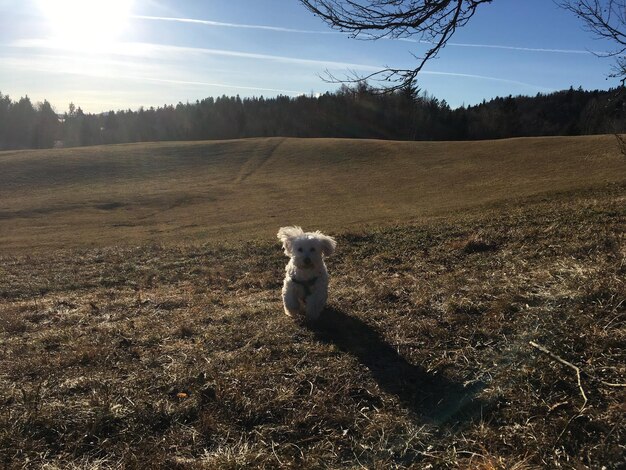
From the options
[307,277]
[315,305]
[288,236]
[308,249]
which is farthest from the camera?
[288,236]

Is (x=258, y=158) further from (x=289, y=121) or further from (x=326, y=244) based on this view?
(x=289, y=121)

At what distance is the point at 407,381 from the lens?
4035 millimetres

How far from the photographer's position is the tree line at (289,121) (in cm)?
8738

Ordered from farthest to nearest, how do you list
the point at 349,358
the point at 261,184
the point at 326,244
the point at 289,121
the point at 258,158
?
1. the point at 289,121
2. the point at 258,158
3. the point at 261,184
4. the point at 326,244
5. the point at 349,358

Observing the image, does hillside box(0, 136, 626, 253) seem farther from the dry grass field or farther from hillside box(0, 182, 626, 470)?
hillside box(0, 182, 626, 470)

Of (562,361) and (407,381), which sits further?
(407,381)

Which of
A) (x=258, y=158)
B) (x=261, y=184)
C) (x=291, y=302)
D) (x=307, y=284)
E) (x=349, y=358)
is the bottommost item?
(x=261, y=184)

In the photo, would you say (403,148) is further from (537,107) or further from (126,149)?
(537,107)

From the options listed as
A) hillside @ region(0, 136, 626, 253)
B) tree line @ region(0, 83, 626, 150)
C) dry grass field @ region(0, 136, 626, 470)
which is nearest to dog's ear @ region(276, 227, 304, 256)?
dry grass field @ region(0, 136, 626, 470)

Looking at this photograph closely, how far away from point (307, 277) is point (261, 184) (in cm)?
3701

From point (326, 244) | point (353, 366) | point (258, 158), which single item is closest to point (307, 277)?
point (326, 244)

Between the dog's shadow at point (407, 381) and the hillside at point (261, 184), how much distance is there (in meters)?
14.3

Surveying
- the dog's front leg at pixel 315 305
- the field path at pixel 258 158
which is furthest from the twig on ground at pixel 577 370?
the field path at pixel 258 158

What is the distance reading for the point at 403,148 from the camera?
53156 mm
